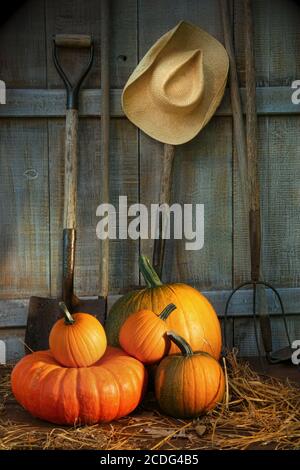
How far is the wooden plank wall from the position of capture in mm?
2873

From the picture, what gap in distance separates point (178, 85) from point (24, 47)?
29.8 inches

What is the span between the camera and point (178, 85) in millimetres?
2824

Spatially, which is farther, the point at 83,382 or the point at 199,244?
the point at 199,244

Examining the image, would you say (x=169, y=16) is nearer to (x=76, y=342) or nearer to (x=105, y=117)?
(x=105, y=117)

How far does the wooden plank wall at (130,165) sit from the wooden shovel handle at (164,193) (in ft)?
0.36

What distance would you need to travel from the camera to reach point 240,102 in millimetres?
2879

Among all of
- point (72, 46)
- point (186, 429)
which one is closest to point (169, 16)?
point (72, 46)

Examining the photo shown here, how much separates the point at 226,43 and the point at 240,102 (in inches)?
11.2

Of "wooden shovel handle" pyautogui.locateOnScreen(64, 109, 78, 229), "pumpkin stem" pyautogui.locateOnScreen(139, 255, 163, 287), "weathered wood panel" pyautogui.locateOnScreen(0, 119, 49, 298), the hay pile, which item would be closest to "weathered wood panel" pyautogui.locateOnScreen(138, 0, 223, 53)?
"wooden shovel handle" pyautogui.locateOnScreen(64, 109, 78, 229)

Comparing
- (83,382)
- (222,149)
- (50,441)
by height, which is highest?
(222,149)

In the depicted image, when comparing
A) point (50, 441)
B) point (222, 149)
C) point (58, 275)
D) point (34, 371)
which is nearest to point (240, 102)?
point (222, 149)

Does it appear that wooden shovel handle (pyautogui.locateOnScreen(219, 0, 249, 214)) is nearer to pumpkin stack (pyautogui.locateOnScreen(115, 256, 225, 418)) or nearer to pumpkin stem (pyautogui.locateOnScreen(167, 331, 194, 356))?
pumpkin stack (pyautogui.locateOnScreen(115, 256, 225, 418))

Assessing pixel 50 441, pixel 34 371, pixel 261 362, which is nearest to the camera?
pixel 50 441

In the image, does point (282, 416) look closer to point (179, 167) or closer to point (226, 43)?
point (179, 167)
